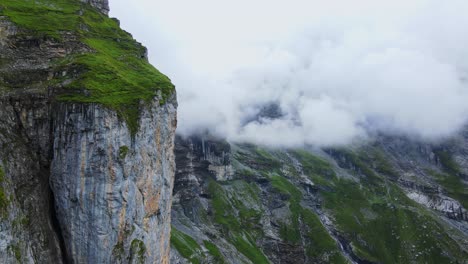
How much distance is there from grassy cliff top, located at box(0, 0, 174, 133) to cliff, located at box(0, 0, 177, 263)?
321mm

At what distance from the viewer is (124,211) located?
203 feet

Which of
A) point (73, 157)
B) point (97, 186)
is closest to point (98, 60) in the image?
point (73, 157)

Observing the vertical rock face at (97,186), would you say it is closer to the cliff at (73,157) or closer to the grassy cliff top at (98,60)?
the cliff at (73,157)

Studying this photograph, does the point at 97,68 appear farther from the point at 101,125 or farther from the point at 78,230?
the point at 78,230

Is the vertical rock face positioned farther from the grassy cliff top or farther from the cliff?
the grassy cliff top

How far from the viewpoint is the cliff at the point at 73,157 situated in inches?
2206

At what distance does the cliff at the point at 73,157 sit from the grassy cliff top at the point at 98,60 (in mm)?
321

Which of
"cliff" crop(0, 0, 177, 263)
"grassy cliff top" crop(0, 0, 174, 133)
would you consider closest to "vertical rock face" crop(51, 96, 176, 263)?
"cliff" crop(0, 0, 177, 263)

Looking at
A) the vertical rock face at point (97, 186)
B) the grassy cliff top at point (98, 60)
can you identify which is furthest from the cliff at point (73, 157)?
the grassy cliff top at point (98, 60)

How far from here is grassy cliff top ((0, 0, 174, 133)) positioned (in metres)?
64.4

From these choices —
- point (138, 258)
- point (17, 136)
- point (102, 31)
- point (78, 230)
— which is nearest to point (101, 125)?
point (17, 136)

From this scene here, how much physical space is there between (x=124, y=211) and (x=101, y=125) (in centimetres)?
1362

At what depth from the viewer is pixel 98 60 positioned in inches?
2876

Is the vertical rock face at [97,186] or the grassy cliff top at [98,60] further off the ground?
the grassy cliff top at [98,60]
